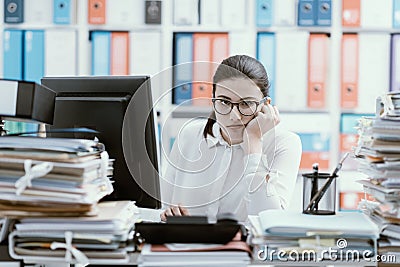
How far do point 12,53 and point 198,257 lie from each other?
246 cm

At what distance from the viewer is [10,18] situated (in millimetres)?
3486

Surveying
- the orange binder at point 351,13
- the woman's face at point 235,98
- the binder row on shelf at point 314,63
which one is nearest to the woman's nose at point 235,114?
the woman's face at point 235,98

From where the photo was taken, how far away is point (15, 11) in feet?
11.4

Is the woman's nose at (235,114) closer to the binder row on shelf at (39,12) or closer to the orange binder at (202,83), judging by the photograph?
the orange binder at (202,83)

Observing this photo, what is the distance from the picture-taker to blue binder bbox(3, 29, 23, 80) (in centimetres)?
343

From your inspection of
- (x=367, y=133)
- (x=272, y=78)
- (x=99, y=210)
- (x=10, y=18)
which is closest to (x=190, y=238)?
(x=99, y=210)

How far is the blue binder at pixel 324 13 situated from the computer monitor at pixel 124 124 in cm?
192

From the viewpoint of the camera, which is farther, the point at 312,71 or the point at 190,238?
the point at 312,71

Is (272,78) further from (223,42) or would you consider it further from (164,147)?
(164,147)

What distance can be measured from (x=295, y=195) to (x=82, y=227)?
233 cm

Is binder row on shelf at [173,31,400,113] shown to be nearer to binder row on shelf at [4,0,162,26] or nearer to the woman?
binder row on shelf at [4,0,162,26]

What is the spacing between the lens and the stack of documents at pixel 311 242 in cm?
129

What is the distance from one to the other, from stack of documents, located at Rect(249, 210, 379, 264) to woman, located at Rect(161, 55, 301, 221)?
0.33 meters

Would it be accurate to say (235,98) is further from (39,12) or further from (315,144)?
(39,12)
